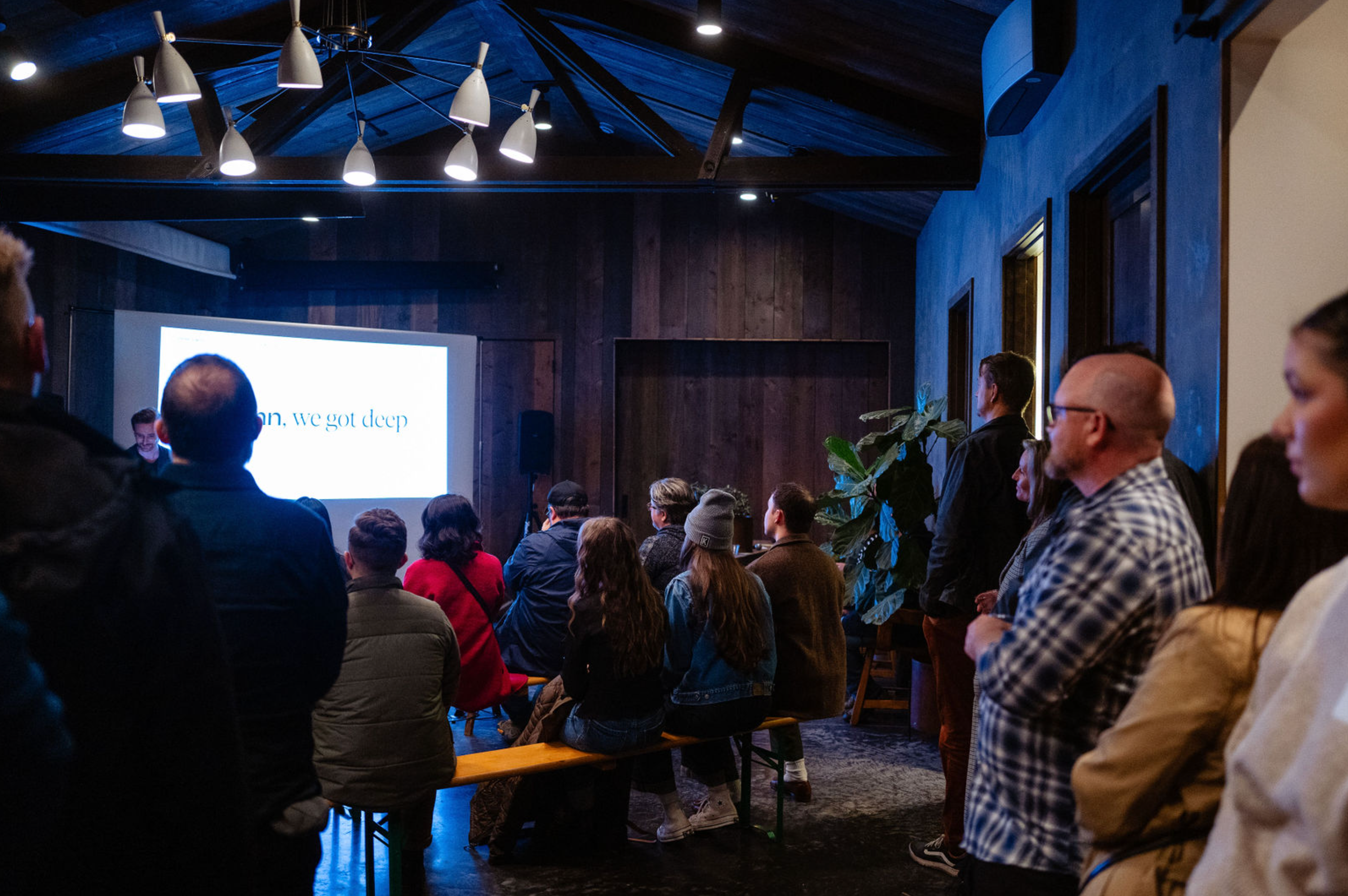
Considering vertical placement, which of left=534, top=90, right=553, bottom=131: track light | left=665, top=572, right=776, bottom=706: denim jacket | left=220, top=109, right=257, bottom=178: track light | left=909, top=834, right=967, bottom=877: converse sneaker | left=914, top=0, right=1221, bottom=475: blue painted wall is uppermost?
left=534, top=90, right=553, bottom=131: track light

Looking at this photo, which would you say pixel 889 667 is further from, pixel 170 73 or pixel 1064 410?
pixel 170 73

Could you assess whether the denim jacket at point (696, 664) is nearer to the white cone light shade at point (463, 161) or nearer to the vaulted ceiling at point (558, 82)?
the white cone light shade at point (463, 161)

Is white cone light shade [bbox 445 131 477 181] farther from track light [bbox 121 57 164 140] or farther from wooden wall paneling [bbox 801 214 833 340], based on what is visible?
wooden wall paneling [bbox 801 214 833 340]

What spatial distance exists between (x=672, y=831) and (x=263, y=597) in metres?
2.24

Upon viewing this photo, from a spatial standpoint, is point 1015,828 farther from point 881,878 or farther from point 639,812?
point 639,812

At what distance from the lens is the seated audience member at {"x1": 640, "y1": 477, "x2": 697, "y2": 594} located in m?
3.92

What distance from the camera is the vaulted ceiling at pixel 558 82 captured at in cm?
476

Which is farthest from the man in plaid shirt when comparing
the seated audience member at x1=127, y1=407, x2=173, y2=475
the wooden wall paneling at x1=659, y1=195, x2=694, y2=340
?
the wooden wall paneling at x1=659, y1=195, x2=694, y2=340

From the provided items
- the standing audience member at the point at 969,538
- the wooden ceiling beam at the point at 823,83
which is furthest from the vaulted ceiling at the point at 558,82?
the standing audience member at the point at 969,538

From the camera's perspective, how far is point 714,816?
355cm

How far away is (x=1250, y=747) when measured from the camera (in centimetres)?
81

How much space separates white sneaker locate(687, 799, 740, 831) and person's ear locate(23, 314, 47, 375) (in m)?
2.93

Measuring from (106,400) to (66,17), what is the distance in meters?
3.05

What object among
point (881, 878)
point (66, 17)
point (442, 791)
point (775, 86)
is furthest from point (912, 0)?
point (66, 17)
